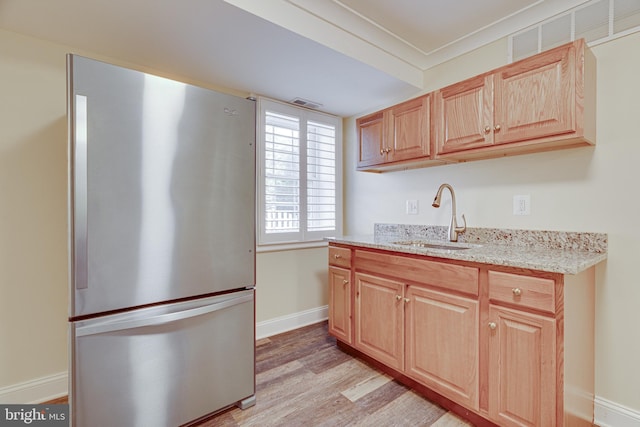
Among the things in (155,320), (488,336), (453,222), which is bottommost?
(488,336)

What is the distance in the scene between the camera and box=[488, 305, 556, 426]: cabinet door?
133cm

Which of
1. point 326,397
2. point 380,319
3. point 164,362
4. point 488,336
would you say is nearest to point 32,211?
point 164,362

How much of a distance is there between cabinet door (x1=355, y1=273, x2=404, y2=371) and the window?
0.99 m

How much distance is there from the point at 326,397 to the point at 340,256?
3.27ft

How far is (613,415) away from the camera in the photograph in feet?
5.35

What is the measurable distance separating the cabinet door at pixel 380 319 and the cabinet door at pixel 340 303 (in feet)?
0.32

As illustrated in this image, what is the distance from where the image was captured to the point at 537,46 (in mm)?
1942

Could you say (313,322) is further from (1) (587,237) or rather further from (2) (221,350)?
(1) (587,237)

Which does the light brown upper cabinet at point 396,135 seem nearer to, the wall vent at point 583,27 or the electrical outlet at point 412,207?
the electrical outlet at point 412,207

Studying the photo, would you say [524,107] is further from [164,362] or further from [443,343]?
[164,362]

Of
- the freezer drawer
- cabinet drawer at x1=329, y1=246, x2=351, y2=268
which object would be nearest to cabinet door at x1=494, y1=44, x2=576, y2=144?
cabinet drawer at x1=329, y1=246, x2=351, y2=268

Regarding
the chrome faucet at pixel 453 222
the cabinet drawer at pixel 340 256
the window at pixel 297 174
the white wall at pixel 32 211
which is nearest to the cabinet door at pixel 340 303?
the cabinet drawer at pixel 340 256

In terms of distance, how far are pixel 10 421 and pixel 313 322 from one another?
88.2 inches

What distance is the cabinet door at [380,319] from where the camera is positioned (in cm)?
199
